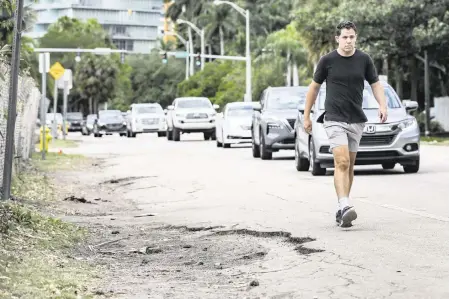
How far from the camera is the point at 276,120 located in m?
29.7

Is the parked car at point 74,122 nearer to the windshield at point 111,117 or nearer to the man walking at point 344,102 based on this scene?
the windshield at point 111,117

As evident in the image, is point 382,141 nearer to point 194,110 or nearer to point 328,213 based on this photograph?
point 328,213

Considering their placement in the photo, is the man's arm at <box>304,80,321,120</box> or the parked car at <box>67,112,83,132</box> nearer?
the man's arm at <box>304,80,321,120</box>

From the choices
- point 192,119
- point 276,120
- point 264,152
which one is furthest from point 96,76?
point 276,120

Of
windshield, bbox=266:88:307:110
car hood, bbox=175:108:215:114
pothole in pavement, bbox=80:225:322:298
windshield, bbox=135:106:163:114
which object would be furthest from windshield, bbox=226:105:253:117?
pothole in pavement, bbox=80:225:322:298

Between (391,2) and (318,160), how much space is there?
3026 centimetres

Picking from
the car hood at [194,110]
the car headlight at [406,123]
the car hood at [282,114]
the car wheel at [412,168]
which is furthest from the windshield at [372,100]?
the car hood at [194,110]

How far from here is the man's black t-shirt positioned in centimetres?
1273

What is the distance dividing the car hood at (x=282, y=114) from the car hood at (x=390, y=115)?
6.85 metres

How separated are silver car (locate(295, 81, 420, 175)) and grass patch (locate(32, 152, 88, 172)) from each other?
6.96m

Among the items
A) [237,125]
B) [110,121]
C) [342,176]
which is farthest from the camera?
[110,121]

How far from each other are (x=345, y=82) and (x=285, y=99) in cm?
1783

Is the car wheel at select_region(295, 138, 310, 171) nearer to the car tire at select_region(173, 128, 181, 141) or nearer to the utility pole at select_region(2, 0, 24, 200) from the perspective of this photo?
the utility pole at select_region(2, 0, 24, 200)

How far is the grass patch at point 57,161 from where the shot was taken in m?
28.4
